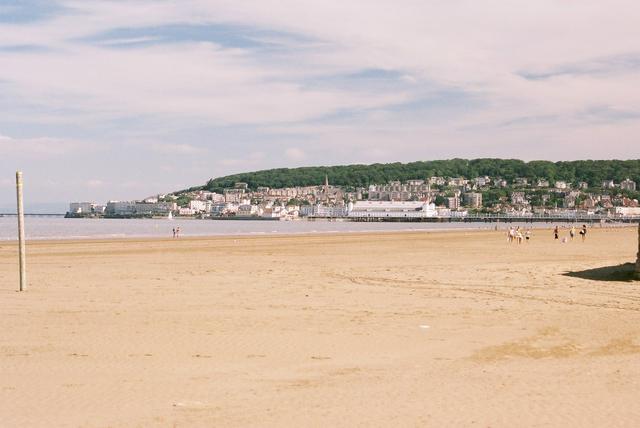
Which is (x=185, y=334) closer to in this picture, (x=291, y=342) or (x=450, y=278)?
(x=291, y=342)

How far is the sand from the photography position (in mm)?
6926

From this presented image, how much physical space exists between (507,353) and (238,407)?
4.14m

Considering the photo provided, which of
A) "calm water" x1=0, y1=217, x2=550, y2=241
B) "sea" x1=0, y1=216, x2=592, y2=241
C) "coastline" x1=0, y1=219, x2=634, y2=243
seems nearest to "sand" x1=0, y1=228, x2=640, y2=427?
"coastline" x1=0, y1=219, x2=634, y2=243

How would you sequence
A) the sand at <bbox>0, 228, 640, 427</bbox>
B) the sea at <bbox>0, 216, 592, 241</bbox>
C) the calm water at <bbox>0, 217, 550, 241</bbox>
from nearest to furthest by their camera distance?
1. the sand at <bbox>0, 228, 640, 427</bbox>
2. the sea at <bbox>0, 216, 592, 241</bbox>
3. the calm water at <bbox>0, 217, 550, 241</bbox>

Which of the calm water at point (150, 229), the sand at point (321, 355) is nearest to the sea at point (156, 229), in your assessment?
the calm water at point (150, 229)

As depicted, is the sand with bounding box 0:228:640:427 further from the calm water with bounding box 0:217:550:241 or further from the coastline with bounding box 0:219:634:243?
the calm water with bounding box 0:217:550:241

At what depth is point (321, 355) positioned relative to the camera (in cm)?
951

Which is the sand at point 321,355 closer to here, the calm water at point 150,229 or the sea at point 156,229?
the sea at point 156,229

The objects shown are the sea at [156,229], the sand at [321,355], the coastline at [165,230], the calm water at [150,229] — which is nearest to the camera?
the sand at [321,355]

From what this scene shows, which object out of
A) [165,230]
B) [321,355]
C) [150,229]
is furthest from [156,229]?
[321,355]

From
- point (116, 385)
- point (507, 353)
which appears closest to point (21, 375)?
point (116, 385)

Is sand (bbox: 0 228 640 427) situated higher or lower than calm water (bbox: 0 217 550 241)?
higher

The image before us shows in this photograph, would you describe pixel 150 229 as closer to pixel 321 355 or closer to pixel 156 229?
pixel 156 229

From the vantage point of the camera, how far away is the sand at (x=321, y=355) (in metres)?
6.93
